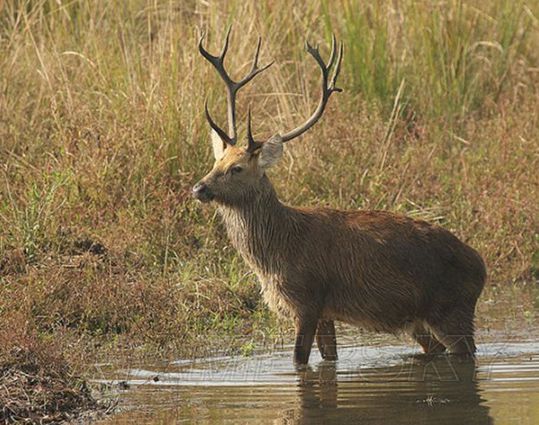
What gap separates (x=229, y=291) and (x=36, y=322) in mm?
1535

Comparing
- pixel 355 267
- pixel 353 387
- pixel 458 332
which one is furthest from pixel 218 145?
pixel 353 387

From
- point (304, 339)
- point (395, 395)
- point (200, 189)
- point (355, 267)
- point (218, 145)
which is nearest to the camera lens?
point (395, 395)

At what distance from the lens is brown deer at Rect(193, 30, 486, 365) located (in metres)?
8.79

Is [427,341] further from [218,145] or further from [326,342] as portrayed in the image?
[218,145]

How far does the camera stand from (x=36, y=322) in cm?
909

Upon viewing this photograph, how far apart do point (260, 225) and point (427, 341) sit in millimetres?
1304

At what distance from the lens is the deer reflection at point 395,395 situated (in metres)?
7.07

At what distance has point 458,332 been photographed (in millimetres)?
8773

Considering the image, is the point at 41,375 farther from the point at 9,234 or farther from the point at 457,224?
the point at 457,224

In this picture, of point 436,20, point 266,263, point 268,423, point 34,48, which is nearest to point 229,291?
point 266,263

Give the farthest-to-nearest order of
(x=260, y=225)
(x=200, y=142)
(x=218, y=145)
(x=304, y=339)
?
(x=200, y=142)
(x=218, y=145)
(x=260, y=225)
(x=304, y=339)

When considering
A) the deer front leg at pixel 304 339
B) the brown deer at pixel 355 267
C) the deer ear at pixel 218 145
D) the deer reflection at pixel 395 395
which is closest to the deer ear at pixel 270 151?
the brown deer at pixel 355 267

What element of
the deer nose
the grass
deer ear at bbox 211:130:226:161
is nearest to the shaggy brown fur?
the deer nose

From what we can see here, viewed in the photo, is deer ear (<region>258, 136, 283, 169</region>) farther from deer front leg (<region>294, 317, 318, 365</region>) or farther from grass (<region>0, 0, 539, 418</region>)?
grass (<region>0, 0, 539, 418</region>)
